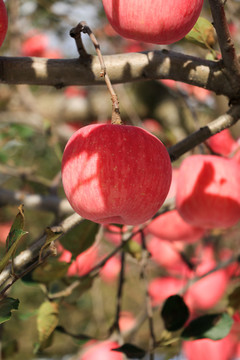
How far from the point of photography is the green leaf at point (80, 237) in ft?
2.66

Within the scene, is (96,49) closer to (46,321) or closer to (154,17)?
(154,17)

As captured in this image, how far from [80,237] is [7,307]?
28 cm

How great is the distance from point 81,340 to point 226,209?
0.38 meters

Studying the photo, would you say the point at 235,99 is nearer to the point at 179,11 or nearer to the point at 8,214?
the point at 179,11

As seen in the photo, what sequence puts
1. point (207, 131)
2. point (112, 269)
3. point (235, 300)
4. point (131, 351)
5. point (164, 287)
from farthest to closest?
point (112, 269) → point (164, 287) → point (235, 300) → point (131, 351) → point (207, 131)

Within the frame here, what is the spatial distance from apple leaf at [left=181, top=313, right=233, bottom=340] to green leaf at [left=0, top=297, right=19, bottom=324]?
1.22 ft

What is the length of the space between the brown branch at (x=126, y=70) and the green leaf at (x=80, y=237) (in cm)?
26

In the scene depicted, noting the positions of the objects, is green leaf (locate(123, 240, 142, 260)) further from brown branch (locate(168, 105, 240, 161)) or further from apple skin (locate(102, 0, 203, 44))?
apple skin (locate(102, 0, 203, 44))

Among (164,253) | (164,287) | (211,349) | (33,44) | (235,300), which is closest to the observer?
(235,300)

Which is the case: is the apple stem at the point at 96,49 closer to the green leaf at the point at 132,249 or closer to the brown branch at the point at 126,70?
the brown branch at the point at 126,70

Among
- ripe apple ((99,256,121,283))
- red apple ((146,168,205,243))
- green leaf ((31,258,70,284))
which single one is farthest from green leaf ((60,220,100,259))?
ripe apple ((99,256,121,283))

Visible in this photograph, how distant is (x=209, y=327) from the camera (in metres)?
0.81

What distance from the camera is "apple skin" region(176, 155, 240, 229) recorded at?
2.74 feet

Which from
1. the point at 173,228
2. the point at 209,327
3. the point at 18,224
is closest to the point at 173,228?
the point at 173,228
